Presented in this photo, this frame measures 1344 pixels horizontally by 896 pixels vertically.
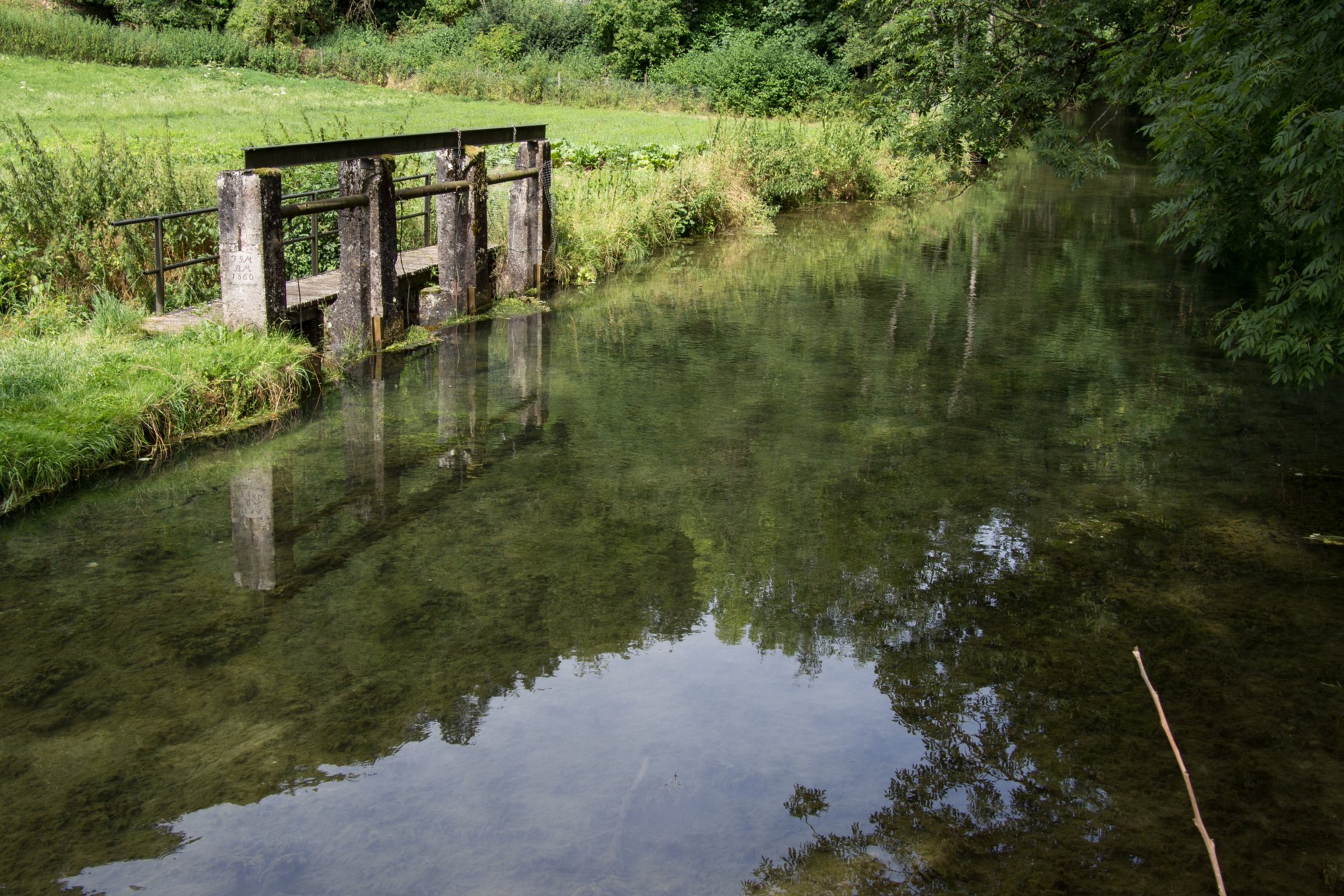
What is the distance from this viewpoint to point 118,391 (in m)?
7.98

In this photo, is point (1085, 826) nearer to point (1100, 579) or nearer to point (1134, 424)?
point (1100, 579)

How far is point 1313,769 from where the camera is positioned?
474 cm

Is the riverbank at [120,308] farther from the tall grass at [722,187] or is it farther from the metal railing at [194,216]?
the metal railing at [194,216]

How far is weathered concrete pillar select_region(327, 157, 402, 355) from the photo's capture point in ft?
35.1

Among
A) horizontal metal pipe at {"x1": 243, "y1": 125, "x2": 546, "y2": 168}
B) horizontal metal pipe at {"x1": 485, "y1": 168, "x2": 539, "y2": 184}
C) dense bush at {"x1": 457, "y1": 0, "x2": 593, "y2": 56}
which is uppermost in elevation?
dense bush at {"x1": 457, "y1": 0, "x2": 593, "y2": 56}

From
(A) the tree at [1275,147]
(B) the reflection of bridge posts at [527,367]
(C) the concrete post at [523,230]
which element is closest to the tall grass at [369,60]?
(C) the concrete post at [523,230]

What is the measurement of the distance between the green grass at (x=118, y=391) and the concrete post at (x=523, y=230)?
189 inches

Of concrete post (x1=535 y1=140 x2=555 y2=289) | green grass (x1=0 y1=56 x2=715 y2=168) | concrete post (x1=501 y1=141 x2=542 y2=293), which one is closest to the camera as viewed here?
concrete post (x1=501 y1=141 x2=542 y2=293)

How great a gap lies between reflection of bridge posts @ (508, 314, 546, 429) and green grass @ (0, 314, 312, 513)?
182 cm

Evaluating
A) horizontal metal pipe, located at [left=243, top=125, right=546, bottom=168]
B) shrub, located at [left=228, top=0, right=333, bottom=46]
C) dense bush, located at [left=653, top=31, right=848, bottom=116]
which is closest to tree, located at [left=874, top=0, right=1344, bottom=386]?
horizontal metal pipe, located at [left=243, top=125, right=546, bottom=168]

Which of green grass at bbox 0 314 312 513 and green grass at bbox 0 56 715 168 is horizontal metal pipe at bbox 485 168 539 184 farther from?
green grass at bbox 0 56 715 168

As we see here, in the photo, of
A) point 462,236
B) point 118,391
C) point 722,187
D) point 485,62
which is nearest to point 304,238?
point 462,236

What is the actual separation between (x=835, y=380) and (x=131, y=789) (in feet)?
24.7

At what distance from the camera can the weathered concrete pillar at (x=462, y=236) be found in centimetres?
1235
